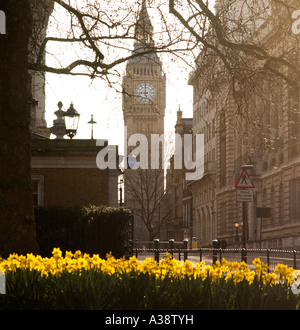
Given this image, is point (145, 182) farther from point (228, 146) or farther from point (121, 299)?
point (121, 299)

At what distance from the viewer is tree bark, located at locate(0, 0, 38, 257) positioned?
33.8ft

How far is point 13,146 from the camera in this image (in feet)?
34.1

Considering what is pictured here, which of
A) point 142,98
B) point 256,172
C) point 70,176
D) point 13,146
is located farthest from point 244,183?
point 256,172

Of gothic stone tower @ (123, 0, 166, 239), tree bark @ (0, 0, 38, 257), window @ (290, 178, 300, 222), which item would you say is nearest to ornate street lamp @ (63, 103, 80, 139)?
gothic stone tower @ (123, 0, 166, 239)

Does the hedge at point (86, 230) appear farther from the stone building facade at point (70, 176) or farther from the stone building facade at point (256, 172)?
the stone building facade at point (70, 176)

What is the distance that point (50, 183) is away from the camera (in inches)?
1073

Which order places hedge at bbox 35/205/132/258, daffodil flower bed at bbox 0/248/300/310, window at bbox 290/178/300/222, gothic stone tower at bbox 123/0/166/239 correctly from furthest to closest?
window at bbox 290/178/300/222 < hedge at bbox 35/205/132/258 < gothic stone tower at bbox 123/0/166/239 < daffodil flower bed at bbox 0/248/300/310

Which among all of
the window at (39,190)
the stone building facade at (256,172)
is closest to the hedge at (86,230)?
the stone building facade at (256,172)

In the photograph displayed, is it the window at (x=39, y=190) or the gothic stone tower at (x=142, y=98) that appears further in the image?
the window at (x=39, y=190)

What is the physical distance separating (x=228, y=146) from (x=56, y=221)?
5386 centimetres

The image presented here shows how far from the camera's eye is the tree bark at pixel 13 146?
1030cm

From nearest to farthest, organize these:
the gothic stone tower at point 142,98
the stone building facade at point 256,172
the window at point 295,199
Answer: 1. the stone building facade at point 256,172
2. the gothic stone tower at point 142,98
3. the window at point 295,199

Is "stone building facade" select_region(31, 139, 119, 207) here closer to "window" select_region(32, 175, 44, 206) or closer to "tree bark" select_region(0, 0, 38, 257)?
"window" select_region(32, 175, 44, 206)
